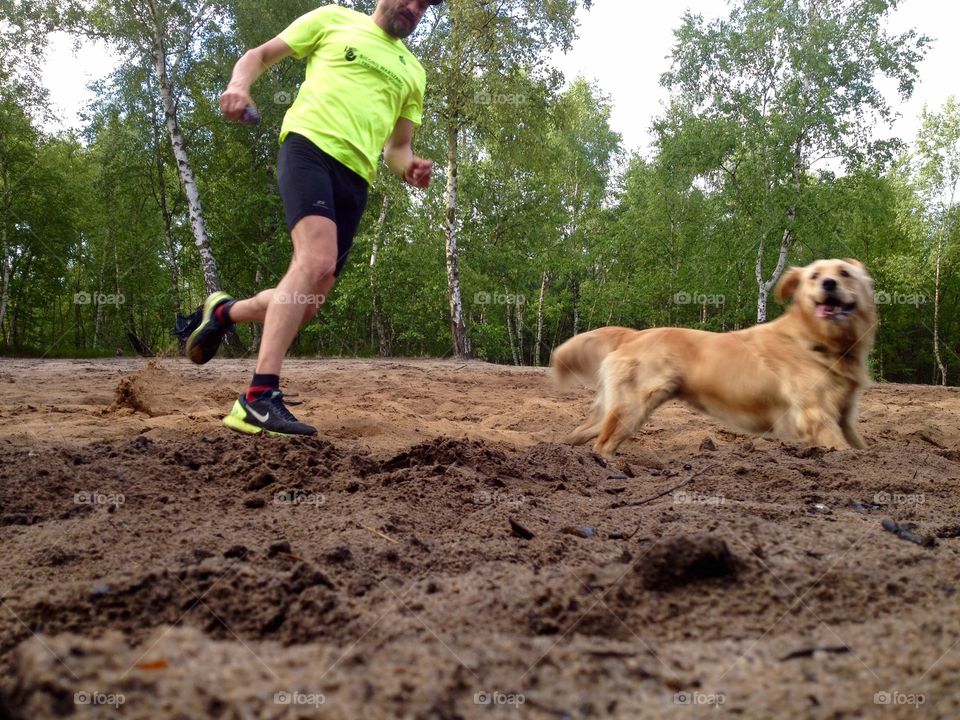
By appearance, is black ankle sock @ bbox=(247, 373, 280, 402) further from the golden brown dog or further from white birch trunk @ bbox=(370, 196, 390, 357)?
white birch trunk @ bbox=(370, 196, 390, 357)

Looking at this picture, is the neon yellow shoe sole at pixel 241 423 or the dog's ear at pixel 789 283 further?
the dog's ear at pixel 789 283

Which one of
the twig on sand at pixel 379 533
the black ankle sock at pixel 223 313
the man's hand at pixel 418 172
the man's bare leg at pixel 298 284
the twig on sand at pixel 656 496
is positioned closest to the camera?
the twig on sand at pixel 379 533

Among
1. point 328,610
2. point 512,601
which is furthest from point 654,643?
point 328,610

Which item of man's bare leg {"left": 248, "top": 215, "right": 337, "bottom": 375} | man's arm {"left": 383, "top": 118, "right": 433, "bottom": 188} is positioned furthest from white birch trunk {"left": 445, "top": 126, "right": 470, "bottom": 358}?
man's bare leg {"left": 248, "top": 215, "right": 337, "bottom": 375}

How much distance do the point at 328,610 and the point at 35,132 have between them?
2604cm

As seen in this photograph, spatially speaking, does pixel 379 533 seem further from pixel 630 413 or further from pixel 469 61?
pixel 469 61

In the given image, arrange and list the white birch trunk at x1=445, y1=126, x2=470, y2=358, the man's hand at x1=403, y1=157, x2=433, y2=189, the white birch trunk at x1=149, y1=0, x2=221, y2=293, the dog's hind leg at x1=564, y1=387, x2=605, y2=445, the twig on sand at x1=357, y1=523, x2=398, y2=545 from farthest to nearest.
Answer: the white birch trunk at x1=445, y1=126, x2=470, y2=358 < the white birch trunk at x1=149, y1=0, x2=221, y2=293 < the dog's hind leg at x1=564, y1=387, x2=605, y2=445 < the man's hand at x1=403, y1=157, x2=433, y2=189 < the twig on sand at x1=357, y1=523, x2=398, y2=545

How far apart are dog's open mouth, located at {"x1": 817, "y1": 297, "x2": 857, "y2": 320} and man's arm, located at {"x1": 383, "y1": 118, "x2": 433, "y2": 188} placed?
109 inches

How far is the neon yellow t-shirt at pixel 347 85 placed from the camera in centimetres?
368

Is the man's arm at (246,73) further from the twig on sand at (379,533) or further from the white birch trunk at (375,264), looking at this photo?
the white birch trunk at (375,264)

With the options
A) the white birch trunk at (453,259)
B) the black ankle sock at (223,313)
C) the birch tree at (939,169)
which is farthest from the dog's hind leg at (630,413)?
the birch tree at (939,169)

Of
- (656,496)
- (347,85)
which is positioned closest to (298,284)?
(347,85)

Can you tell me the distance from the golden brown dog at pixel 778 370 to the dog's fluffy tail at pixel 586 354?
A: 0.63 ft

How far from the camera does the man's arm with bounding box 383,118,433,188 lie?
4254 mm
